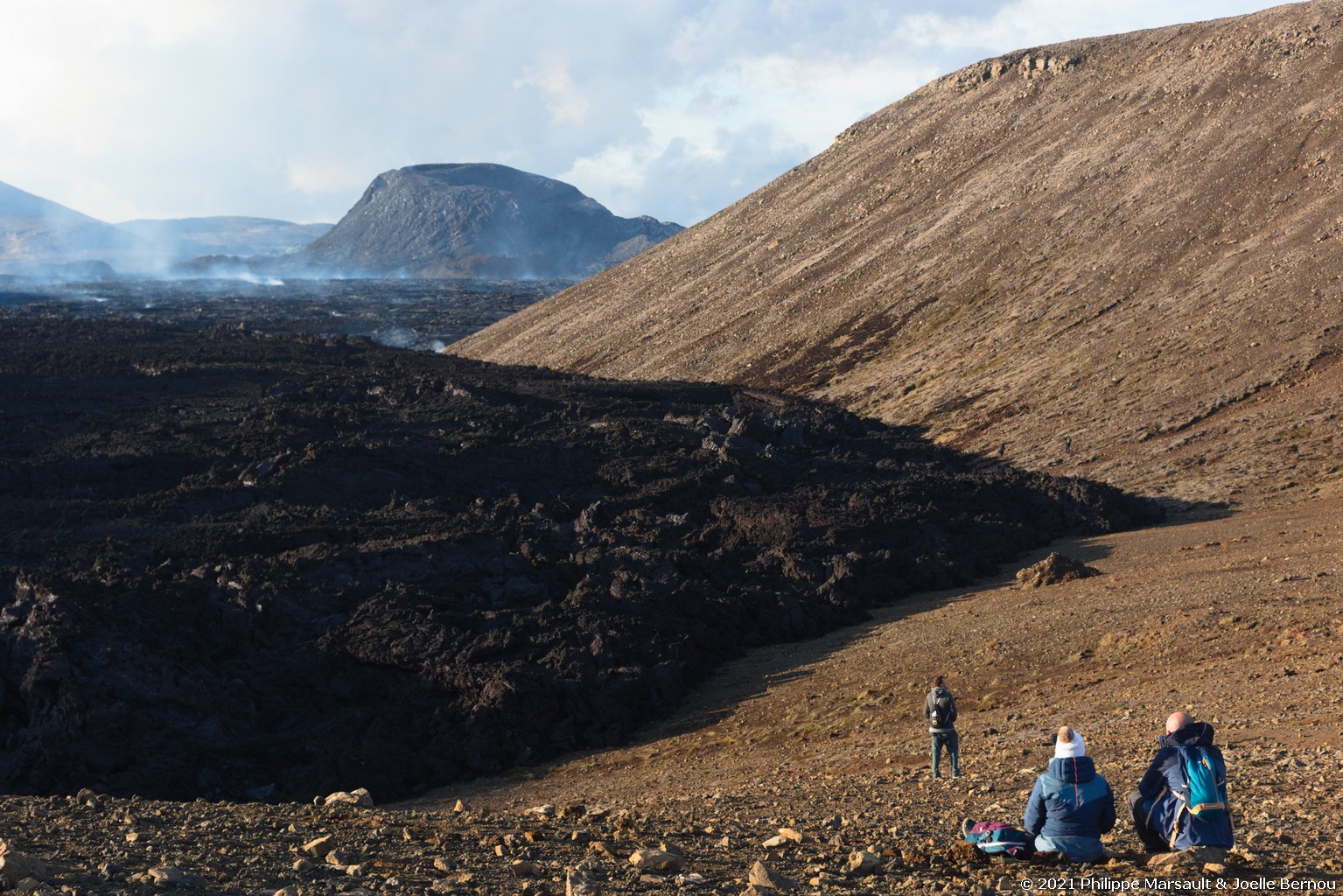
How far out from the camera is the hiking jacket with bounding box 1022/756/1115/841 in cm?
790

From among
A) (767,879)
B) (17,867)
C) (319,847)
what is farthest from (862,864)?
(17,867)

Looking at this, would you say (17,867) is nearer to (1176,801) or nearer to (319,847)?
(319,847)

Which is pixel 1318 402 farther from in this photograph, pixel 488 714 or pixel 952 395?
pixel 488 714

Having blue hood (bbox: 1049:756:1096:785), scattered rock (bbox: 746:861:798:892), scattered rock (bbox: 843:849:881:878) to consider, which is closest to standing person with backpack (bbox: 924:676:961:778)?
scattered rock (bbox: 843:849:881:878)

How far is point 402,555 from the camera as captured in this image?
23.3 metres

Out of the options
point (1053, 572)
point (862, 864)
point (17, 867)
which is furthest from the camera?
point (1053, 572)

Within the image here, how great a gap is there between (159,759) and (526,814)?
784cm

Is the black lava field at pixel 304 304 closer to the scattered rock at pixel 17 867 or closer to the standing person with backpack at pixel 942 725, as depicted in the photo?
the standing person with backpack at pixel 942 725

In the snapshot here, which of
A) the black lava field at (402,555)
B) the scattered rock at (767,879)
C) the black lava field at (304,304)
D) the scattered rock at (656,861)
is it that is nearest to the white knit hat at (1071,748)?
the scattered rock at (767,879)

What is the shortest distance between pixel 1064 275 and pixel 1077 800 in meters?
49.9

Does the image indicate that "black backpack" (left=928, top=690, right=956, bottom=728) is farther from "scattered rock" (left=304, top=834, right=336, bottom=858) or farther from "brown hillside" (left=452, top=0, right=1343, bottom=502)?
"brown hillside" (left=452, top=0, right=1343, bottom=502)

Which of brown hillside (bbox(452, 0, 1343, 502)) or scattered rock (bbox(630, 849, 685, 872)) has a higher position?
brown hillside (bbox(452, 0, 1343, 502))

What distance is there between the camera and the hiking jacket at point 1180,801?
7672 millimetres

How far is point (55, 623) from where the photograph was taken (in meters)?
17.8
